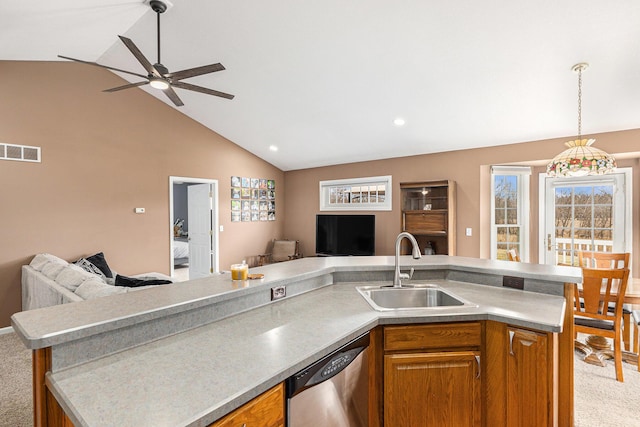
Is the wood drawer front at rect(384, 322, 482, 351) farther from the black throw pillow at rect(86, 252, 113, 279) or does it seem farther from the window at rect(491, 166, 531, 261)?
the black throw pillow at rect(86, 252, 113, 279)

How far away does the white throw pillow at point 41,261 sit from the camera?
371cm

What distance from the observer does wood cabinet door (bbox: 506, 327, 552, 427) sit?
1523 mm

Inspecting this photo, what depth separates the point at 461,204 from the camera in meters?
4.96

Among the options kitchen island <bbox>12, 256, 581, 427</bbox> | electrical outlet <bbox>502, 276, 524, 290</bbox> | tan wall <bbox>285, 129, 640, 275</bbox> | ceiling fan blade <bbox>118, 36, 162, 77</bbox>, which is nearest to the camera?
kitchen island <bbox>12, 256, 581, 427</bbox>

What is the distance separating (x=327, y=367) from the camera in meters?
→ 1.29

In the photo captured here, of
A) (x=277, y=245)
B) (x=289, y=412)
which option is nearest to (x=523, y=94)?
(x=289, y=412)

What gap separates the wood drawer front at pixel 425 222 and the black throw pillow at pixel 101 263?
435cm

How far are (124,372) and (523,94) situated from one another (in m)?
4.13

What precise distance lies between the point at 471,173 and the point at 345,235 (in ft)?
8.04

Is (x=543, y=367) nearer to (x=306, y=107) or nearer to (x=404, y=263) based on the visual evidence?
(x=404, y=263)

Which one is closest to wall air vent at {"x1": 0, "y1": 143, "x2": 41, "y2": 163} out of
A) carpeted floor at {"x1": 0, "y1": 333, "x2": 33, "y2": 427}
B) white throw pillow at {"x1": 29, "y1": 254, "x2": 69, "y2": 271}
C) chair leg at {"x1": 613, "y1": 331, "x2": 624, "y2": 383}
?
white throw pillow at {"x1": 29, "y1": 254, "x2": 69, "y2": 271}

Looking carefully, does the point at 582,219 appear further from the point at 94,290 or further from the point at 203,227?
the point at 203,227

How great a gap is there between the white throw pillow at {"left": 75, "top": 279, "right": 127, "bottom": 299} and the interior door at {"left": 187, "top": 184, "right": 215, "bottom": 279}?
3266 millimetres

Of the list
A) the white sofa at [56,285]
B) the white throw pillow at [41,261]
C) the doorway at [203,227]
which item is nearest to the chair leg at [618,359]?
the white sofa at [56,285]
